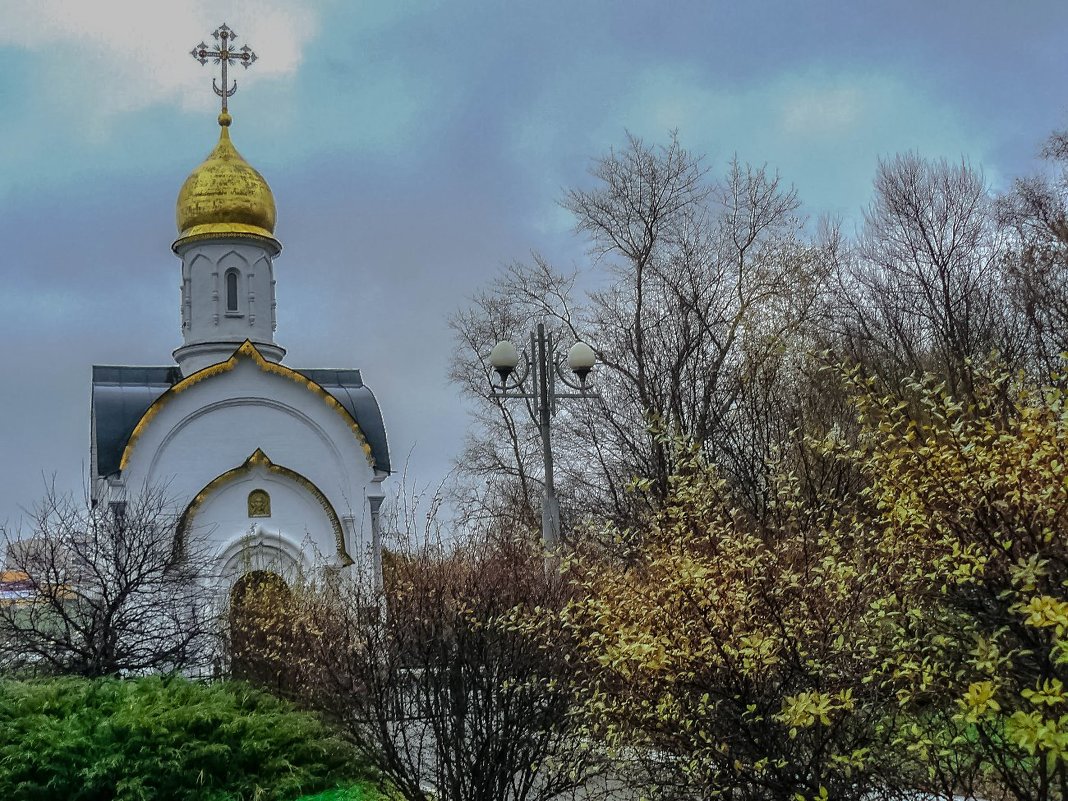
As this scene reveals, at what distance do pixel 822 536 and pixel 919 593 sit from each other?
0.50 m

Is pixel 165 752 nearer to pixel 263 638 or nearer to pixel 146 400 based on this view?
pixel 263 638

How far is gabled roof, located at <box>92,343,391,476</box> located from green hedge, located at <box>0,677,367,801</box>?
11.0 metres

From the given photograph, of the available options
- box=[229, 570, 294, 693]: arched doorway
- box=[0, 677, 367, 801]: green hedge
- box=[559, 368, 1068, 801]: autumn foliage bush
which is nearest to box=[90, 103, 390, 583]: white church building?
box=[229, 570, 294, 693]: arched doorway

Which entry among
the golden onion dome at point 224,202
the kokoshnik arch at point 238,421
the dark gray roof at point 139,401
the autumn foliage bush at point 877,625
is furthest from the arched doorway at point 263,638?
the golden onion dome at point 224,202

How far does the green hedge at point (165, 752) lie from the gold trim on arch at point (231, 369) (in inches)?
421

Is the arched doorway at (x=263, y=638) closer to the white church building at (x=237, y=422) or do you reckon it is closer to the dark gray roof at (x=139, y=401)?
the white church building at (x=237, y=422)

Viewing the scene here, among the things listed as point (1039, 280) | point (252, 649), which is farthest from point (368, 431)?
point (1039, 280)

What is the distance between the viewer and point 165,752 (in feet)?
24.6

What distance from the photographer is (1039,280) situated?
17.7m

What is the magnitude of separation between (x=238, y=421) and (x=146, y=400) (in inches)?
69.7

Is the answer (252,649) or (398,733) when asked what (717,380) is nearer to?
(252,649)

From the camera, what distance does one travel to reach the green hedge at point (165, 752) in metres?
7.38

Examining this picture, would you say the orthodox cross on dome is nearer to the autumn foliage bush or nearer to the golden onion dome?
the golden onion dome

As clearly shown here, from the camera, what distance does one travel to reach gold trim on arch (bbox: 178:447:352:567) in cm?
1839
